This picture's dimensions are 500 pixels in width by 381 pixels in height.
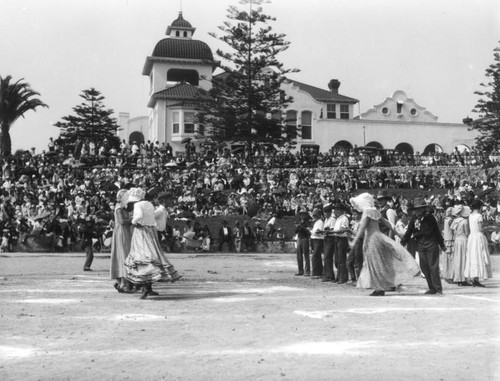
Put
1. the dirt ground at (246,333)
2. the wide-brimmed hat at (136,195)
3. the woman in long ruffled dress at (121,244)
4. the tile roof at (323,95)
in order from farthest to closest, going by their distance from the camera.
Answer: the tile roof at (323,95) < the woman in long ruffled dress at (121,244) < the wide-brimmed hat at (136,195) < the dirt ground at (246,333)

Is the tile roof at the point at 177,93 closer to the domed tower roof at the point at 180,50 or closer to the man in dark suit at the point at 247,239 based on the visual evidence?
the domed tower roof at the point at 180,50

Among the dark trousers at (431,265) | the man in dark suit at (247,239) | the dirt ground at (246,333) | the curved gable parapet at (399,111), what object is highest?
the curved gable parapet at (399,111)

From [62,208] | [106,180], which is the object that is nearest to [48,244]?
[62,208]

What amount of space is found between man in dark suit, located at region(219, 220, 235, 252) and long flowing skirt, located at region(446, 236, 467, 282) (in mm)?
13974

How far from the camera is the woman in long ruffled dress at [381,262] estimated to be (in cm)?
1214

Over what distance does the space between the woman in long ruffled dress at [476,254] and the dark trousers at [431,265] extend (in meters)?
2.02

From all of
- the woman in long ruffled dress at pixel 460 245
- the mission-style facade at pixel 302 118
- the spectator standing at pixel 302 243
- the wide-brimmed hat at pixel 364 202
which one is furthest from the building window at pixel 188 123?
the wide-brimmed hat at pixel 364 202

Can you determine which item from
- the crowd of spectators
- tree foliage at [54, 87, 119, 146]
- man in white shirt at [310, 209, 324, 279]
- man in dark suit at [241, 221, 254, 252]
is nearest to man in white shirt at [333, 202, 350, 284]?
man in white shirt at [310, 209, 324, 279]

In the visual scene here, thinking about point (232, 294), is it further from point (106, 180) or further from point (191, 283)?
point (106, 180)

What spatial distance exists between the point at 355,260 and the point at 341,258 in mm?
777

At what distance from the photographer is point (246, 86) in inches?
1902

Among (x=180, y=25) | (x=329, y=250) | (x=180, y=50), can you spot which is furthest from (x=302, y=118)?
(x=329, y=250)

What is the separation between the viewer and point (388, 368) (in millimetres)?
6359

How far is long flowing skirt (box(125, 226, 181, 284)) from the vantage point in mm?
11477
